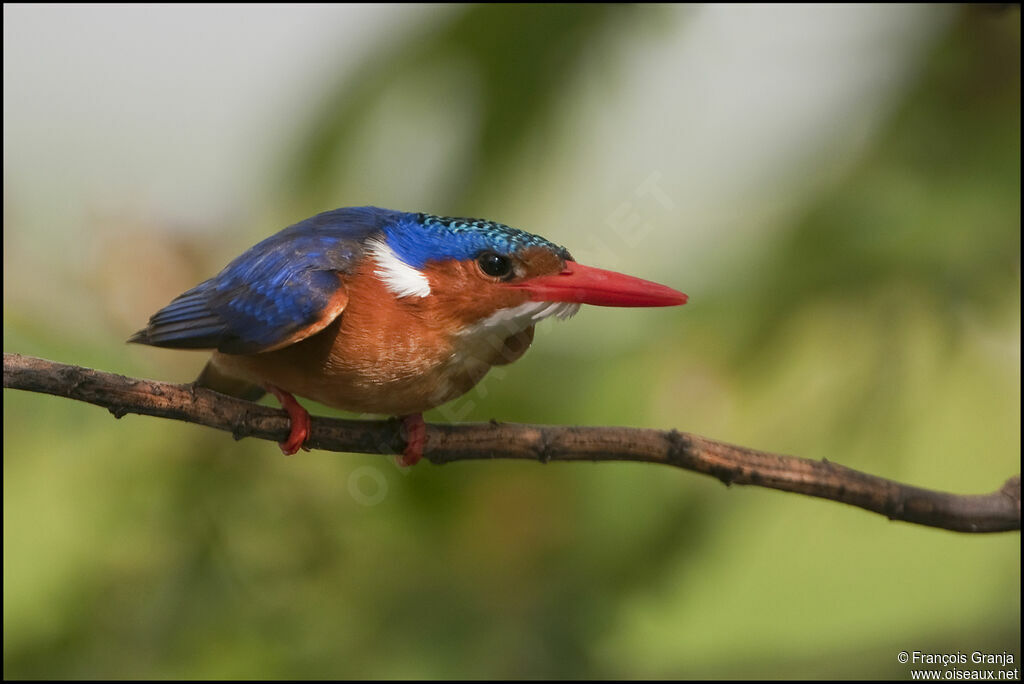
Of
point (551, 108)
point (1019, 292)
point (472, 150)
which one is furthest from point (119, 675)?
point (1019, 292)

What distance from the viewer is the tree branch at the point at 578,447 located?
159 centimetres

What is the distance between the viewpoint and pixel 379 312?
1.73m

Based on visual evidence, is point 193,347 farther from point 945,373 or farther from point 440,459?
point 945,373

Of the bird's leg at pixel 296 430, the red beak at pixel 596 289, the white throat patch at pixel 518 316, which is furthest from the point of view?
the bird's leg at pixel 296 430

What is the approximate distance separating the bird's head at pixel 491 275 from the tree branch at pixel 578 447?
22 cm

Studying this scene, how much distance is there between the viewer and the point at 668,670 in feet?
8.41

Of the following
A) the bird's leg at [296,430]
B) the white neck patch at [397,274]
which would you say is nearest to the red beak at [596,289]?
the white neck patch at [397,274]

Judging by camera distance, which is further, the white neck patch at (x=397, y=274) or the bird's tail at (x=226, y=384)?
the bird's tail at (x=226, y=384)

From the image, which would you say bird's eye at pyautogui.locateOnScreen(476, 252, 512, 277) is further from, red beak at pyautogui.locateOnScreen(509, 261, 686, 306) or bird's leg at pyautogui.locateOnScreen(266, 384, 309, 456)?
bird's leg at pyautogui.locateOnScreen(266, 384, 309, 456)

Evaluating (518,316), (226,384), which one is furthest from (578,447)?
(226,384)

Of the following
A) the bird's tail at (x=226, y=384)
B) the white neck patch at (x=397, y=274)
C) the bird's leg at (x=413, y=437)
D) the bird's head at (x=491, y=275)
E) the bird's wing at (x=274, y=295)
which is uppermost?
the bird's head at (x=491, y=275)

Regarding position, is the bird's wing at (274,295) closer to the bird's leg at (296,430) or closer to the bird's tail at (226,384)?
the bird's leg at (296,430)

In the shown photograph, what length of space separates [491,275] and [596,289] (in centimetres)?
23

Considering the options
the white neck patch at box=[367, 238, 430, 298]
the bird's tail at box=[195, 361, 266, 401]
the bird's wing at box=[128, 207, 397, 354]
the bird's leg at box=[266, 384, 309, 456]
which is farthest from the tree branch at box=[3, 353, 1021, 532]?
the bird's tail at box=[195, 361, 266, 401]
